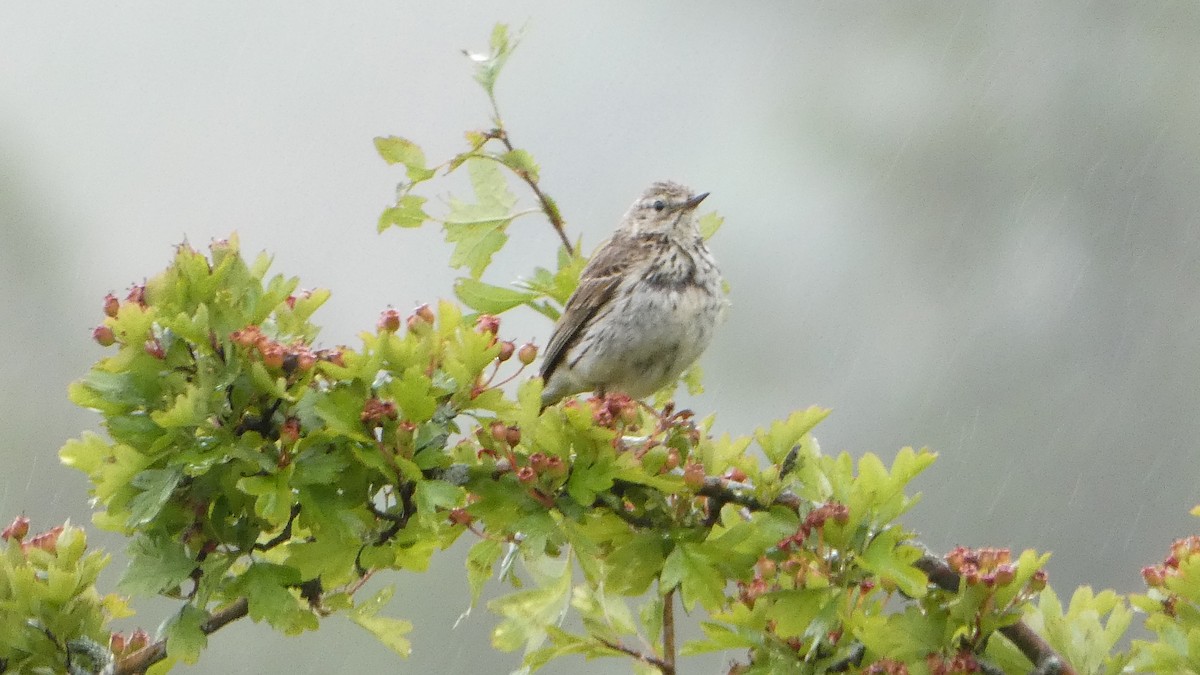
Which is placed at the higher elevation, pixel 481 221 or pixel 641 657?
pixel 481 221

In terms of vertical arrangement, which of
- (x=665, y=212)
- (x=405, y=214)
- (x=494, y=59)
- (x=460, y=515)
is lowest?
(x=665, y=212)

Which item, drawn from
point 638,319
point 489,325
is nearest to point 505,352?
point 489,325

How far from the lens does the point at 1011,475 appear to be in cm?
1320

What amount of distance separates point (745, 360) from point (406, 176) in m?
10.6

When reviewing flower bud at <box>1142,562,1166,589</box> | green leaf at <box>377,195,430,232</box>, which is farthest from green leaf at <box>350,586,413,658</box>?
flower bud at <box>1142,562,1166,589</box>

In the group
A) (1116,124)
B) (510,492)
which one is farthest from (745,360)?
(510,492)

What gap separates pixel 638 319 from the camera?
4.41 metres

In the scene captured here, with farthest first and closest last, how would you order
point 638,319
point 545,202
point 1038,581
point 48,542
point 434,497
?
point 638,319 → point 545,202 → point 48,542 → point 1038,581 → point 434,497

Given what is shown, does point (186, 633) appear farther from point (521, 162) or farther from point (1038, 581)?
point (1038, 581)

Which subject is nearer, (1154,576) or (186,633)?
(186,633)

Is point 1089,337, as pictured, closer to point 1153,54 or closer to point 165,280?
point 1153,54

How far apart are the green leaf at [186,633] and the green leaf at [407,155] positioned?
2.93ft

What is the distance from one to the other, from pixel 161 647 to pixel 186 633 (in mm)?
134

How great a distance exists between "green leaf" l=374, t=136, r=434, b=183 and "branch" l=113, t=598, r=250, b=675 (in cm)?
84
